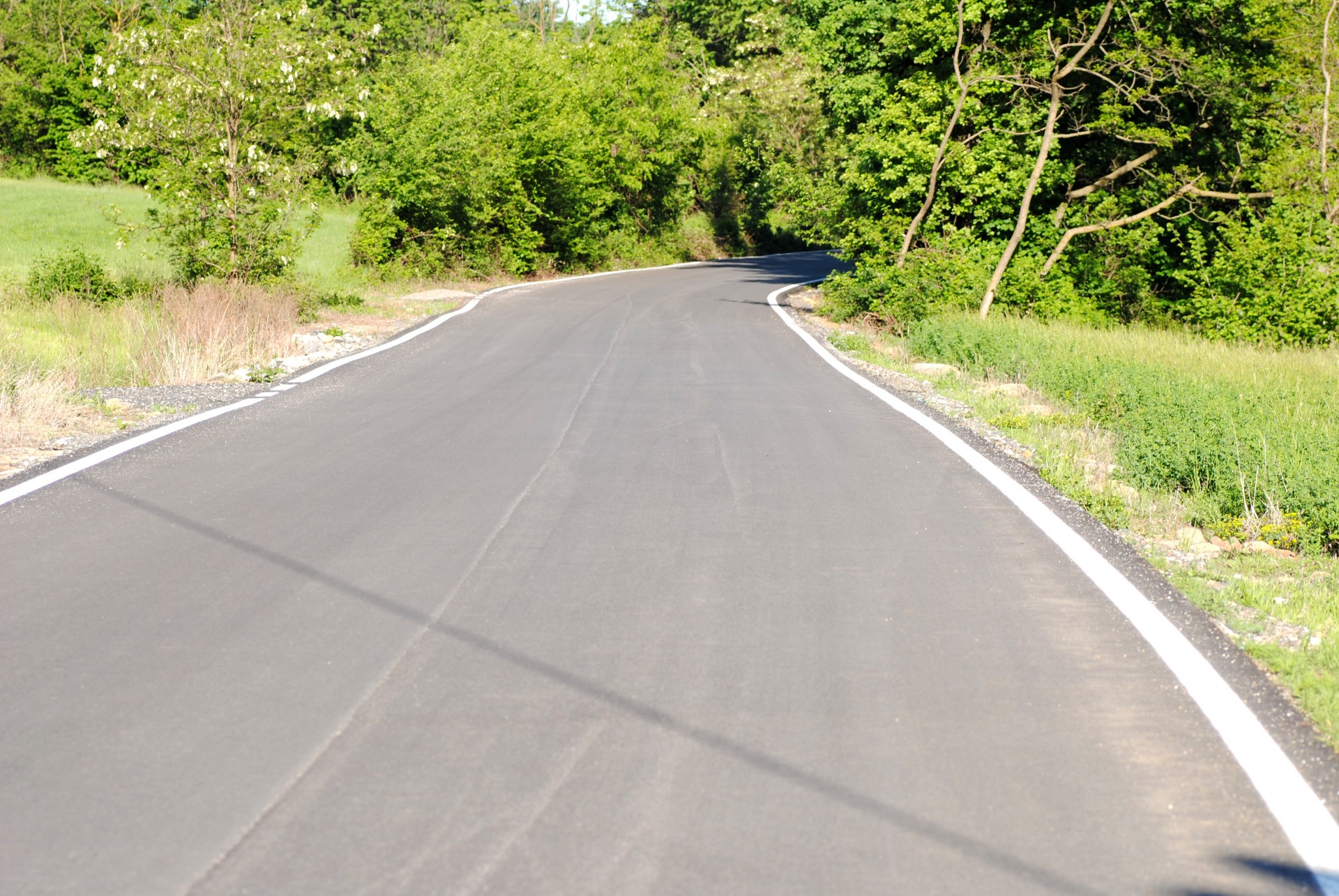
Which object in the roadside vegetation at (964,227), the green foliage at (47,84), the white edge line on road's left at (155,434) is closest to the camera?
the white edge line on road's left at (155,434)

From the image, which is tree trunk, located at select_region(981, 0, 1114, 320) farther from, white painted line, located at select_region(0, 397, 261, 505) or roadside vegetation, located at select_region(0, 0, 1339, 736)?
white painted line, located at select_region(0, 397, 261, 505)

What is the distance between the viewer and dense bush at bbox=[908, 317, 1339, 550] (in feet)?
25.0

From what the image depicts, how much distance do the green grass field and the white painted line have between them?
39.6ft

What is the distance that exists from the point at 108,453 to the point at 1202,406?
8.46m

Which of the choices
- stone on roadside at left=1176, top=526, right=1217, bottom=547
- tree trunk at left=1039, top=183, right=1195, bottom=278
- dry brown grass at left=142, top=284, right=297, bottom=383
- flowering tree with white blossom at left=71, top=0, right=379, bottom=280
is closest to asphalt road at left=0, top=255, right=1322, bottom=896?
stone on roadside at left=1176, top=526, right=1217, bottom=547

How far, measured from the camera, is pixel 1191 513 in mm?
7641

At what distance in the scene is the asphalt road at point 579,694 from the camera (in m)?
3.19

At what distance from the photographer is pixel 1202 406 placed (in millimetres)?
9797

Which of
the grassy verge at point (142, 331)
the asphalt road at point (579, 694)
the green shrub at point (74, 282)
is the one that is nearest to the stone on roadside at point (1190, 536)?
the asphalt road at point (579, 694)

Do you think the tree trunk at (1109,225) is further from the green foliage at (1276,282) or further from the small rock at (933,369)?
the small rock at (933,369)

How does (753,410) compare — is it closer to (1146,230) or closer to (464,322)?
(464,322)

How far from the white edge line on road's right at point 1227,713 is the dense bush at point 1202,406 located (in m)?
1.41

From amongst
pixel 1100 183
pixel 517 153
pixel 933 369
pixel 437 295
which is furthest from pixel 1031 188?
pixel 517 153

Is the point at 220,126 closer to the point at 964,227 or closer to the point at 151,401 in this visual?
the point at 151,401
